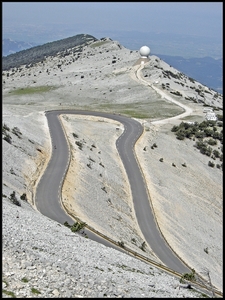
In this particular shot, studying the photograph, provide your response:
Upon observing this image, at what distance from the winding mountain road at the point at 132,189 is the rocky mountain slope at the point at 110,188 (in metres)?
0.84

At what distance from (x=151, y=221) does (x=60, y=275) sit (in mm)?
22972

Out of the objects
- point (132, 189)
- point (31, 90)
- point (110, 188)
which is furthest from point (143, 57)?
point (110, 188)

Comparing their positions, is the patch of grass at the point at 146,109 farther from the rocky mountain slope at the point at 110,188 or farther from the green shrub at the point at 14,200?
the green shrub at the point at 14,200

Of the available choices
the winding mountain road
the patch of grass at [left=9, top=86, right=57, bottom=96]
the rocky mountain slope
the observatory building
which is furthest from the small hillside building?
the patch of grass at [left=9, top=86, right=57, bottom=96]

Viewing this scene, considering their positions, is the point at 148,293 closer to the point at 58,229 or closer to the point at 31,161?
the point at 58,229

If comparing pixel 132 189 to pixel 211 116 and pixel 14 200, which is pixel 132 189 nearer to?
pixel 14 200

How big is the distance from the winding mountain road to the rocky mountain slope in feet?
2.76

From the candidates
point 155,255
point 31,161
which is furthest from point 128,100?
point 155,255

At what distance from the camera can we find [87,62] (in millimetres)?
134500

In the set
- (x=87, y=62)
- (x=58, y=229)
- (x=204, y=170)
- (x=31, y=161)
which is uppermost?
(x=87, y=62)

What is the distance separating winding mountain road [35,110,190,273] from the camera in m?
32.1

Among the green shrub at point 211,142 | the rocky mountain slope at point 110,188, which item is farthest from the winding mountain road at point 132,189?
the green shrub at point 211,142

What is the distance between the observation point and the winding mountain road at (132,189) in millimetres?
32062

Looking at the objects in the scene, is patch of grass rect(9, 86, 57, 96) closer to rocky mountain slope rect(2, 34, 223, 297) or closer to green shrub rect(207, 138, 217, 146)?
rocky mountain slope rect(2, 34, 223, 297)
